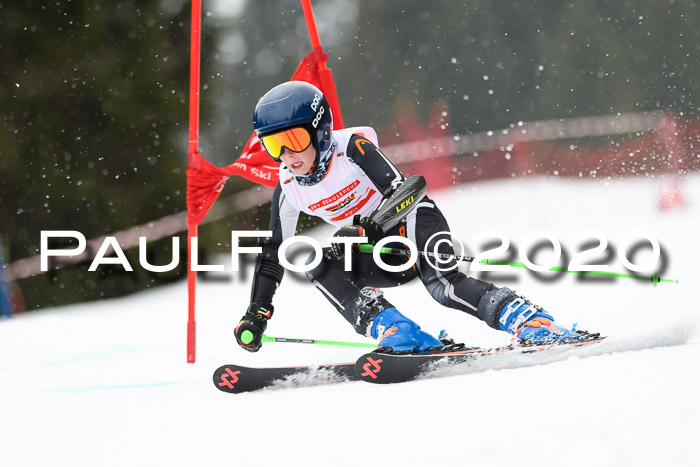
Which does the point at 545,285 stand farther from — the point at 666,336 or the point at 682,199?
the point at 682,199

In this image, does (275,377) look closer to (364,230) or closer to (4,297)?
(364,230)

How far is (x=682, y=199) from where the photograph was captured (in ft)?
33.7

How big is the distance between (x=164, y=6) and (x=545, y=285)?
5.49 meters

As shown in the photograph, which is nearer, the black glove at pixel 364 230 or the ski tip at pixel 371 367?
the ski tip at pixel 371 367

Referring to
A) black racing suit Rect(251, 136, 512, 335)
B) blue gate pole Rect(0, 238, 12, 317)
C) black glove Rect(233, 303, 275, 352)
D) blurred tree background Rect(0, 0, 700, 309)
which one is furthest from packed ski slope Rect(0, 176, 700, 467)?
blurred tree background Rect(0, 0, 700, 309)

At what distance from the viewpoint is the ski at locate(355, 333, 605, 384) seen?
336 cm

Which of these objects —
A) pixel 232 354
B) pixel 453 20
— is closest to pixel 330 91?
pixel 232 354

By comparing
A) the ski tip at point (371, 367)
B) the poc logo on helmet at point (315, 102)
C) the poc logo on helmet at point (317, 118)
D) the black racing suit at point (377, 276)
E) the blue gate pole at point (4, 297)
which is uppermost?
the poc logo on helmet at point (315, 102)

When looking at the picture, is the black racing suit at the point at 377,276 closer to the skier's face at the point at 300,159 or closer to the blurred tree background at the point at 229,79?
the skier's face at the point at 300,159

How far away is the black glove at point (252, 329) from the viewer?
3.96 metres

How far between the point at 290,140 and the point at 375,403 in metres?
1.39

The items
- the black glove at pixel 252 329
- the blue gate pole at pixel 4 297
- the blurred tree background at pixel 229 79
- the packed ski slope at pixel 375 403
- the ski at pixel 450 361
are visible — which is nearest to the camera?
the packed ski slope at pixel 375 403

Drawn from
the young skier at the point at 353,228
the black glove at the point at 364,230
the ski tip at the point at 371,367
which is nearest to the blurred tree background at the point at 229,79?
the young skier at the point at 353,228

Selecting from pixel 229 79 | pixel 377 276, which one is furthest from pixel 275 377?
pixel 229 79
